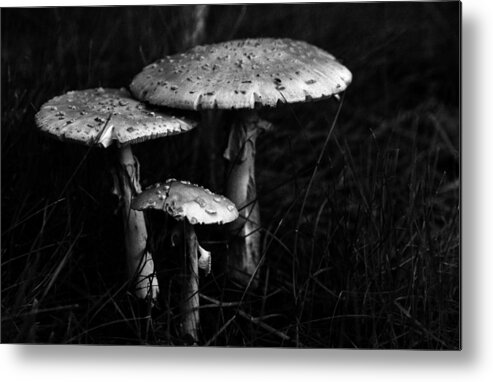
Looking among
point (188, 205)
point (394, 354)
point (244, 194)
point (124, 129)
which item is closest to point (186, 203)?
point (188, 205)

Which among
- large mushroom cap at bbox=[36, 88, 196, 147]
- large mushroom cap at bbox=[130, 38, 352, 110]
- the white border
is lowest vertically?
the white border

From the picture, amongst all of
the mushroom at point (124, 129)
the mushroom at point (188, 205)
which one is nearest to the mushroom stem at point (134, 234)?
the mushroom at point (124, 129)

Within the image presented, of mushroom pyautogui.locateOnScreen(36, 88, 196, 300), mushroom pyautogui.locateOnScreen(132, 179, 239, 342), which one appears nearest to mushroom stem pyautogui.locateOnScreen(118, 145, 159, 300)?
mushroom pyautogui.locateOnScreen(36, 88, 196, 300)

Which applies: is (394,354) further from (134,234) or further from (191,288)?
(134,234)

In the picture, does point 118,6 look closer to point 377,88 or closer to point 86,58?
point 86,58

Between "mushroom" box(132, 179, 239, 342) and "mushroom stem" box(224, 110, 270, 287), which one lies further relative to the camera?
"mushroom stem" box(224, 110, 270, 287)

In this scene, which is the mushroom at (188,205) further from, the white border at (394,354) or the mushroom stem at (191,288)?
the white border at (394,354)

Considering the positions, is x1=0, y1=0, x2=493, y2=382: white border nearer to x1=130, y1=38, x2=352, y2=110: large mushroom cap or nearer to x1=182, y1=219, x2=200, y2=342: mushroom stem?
x1=182, y1=219, x2=200, y2=342: mushroom stem

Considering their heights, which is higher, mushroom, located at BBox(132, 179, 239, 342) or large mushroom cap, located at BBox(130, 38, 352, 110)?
large mushroom cap, located at BBox(130, 38, 352, 110)
